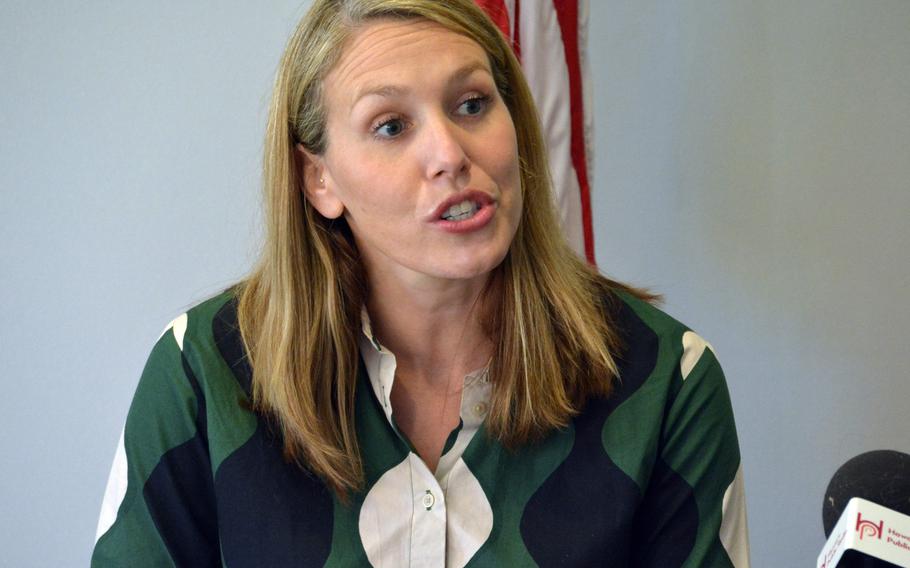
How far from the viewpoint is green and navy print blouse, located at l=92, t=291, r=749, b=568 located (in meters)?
1.24

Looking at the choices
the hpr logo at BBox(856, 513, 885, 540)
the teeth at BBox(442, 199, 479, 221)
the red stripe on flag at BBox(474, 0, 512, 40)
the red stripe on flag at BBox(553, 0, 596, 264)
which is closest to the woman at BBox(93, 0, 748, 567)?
the teeth at BBox(442, 199, 479, 221)

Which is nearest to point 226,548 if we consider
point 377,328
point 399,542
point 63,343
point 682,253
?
point 399,542

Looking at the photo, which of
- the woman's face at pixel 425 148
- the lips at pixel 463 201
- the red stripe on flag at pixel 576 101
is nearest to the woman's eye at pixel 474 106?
the woman's face at pixel 425 148

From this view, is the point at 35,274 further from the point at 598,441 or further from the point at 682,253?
the point at 682,253

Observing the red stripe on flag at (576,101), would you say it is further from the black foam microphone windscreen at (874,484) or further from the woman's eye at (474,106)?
the black foam microphone windscreen at (874,484)

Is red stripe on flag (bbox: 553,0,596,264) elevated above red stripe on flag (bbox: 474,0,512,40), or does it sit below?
below

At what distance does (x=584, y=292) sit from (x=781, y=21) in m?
1.11

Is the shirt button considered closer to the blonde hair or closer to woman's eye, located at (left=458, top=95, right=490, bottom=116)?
the blonde hair

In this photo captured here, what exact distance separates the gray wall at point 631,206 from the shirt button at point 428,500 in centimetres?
87

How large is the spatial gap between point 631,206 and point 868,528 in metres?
1.58

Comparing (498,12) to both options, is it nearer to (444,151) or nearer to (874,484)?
(444,151)

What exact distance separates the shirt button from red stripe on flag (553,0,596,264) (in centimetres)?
70

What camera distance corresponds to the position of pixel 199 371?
4.27 feet

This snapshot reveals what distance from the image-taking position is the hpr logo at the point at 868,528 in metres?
0.69
